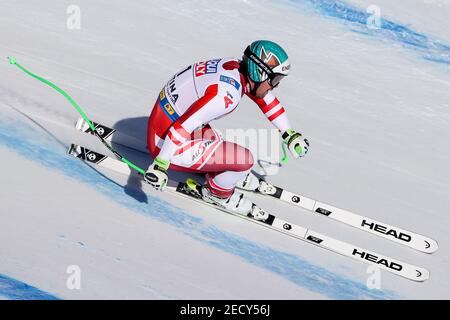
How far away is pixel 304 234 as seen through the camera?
6207 millimetres

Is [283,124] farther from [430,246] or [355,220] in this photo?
[430,246]

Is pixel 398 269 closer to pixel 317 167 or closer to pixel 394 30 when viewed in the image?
pixel 317 167

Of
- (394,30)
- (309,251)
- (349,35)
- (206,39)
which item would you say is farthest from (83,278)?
(394,30)

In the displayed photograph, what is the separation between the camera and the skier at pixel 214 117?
5.41m

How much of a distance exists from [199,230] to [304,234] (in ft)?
3.34

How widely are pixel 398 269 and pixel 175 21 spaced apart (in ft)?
17.7

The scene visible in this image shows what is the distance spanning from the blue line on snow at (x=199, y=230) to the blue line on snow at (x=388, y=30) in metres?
5.22

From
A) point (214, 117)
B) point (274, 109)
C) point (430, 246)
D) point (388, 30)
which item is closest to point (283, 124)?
point (274, 109)

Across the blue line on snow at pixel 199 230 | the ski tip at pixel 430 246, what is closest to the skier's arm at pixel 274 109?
the blue line on snow at pixel 199 230

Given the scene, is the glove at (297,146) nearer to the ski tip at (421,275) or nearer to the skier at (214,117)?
the skier at (214,117)

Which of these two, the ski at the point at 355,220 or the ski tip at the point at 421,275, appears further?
the ski at the point at 355,220

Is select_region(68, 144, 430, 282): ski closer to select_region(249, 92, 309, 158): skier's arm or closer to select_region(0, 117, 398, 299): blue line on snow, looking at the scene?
select_region(0, 117, 398, 299): blue line on snow

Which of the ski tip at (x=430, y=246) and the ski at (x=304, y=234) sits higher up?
the ski tip at (x=430, y=246)
